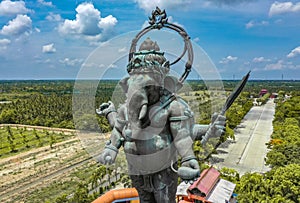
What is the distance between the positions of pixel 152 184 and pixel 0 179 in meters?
22.1

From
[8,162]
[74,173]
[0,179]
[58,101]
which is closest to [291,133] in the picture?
[74,173]

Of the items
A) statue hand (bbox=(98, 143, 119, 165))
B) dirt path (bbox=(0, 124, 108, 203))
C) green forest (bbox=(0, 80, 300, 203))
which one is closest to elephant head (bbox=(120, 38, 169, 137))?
statue hand (bbox=(98, 143, 119, 165))

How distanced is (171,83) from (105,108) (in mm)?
905

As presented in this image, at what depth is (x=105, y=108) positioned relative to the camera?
3.41 meters

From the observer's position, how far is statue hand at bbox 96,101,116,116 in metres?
3.36

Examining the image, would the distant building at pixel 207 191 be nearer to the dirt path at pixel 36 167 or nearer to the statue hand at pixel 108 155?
the statue hand at pixel 108 155

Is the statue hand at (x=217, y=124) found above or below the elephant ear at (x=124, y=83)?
below

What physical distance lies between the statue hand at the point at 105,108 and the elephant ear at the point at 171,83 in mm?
766

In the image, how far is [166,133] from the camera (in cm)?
295

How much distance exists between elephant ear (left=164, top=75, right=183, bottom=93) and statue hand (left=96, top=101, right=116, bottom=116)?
30.2 inches

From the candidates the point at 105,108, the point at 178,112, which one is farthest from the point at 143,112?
the point at 105,108

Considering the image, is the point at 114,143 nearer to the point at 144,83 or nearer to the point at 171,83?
the point at 144,83

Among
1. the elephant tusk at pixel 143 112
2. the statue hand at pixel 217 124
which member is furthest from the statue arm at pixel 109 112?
the statue hand at pixel 217 124

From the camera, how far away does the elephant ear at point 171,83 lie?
3.00 meters
